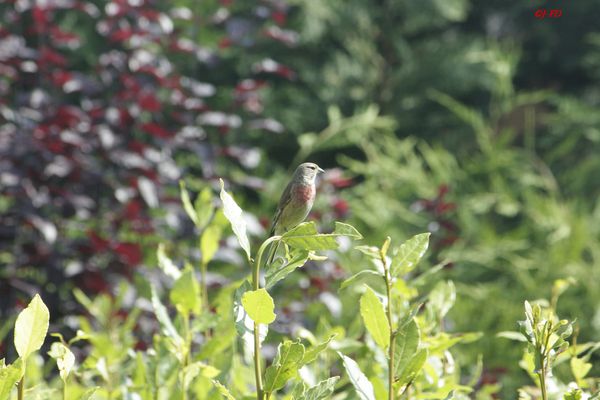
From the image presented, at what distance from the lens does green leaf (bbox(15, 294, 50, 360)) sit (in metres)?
1.02

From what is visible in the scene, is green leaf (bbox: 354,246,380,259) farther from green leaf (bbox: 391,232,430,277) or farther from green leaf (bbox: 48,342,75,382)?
green leaf (bbox: 48,342,75,382)

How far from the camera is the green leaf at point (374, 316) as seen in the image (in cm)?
109

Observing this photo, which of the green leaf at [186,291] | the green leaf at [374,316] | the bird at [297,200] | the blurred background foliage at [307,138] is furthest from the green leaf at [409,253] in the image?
the blurred background foliage at [307,138]

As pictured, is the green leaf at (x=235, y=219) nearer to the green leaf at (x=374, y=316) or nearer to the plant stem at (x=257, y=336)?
the plant stem at (x=257, y=336)

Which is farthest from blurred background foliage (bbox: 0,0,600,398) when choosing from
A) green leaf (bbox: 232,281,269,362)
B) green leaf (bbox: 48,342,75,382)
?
green leaf (bbox: 48,342,75,382)

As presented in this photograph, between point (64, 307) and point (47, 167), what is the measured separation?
0.60 meters

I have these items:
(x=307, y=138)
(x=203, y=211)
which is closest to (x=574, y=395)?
(x=203, y=211)

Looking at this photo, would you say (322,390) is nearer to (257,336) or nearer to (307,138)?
(257,336)

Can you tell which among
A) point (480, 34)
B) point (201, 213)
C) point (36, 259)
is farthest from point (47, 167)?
point (480, 34)

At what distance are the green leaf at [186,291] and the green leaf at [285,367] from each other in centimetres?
36

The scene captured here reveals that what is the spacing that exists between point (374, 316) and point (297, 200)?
22 cm

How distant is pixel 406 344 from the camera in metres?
1.10

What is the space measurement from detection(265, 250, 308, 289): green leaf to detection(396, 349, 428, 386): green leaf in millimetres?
205

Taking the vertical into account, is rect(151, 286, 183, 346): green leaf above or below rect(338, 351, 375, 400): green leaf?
below
